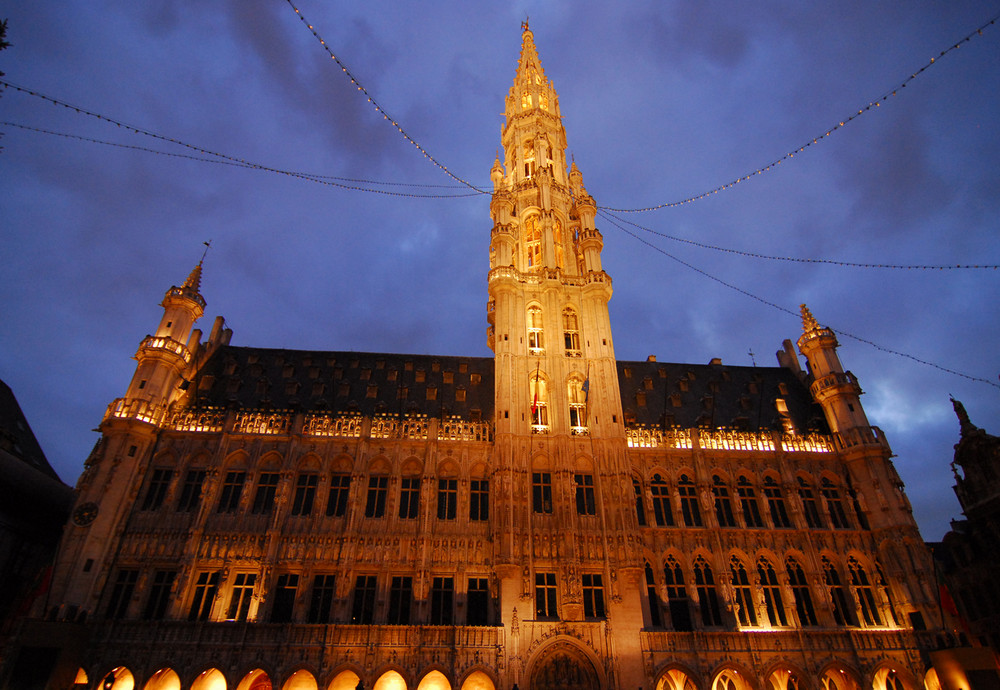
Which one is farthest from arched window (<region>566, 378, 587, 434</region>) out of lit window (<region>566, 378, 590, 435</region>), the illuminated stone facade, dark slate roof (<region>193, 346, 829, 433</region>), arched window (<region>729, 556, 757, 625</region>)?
arched window (<region>729, 556, 757, 625</region>)

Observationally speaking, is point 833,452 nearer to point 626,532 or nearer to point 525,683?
point 626,532

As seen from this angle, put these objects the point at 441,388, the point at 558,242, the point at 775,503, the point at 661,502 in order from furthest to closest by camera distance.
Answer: the point at 558,242, the point at 441,388, the point at 775,503, the point at 661,502

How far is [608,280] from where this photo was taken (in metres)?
39.3

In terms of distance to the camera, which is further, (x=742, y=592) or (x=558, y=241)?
(x=558, y=241)

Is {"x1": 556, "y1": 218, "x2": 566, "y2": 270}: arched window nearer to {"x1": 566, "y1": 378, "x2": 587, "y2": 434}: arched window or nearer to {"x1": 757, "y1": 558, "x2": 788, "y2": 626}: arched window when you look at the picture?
{"x1": 566, "y1": 378, "x2": 587, "y2": 434}: arched window

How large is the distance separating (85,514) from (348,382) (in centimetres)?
1634

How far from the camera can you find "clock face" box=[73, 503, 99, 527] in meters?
28.5

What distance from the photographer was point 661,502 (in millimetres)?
33438

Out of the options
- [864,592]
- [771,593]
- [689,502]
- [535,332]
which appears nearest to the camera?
[771,593]

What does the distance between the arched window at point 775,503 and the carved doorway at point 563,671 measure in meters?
14.7

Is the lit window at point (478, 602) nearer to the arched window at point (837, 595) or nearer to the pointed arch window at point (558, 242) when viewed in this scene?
the arched window at point (837, 595)

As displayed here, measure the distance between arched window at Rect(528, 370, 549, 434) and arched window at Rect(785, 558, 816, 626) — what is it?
16.0 m

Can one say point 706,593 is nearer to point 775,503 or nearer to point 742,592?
point 742,592

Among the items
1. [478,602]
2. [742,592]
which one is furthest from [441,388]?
[742,592]
